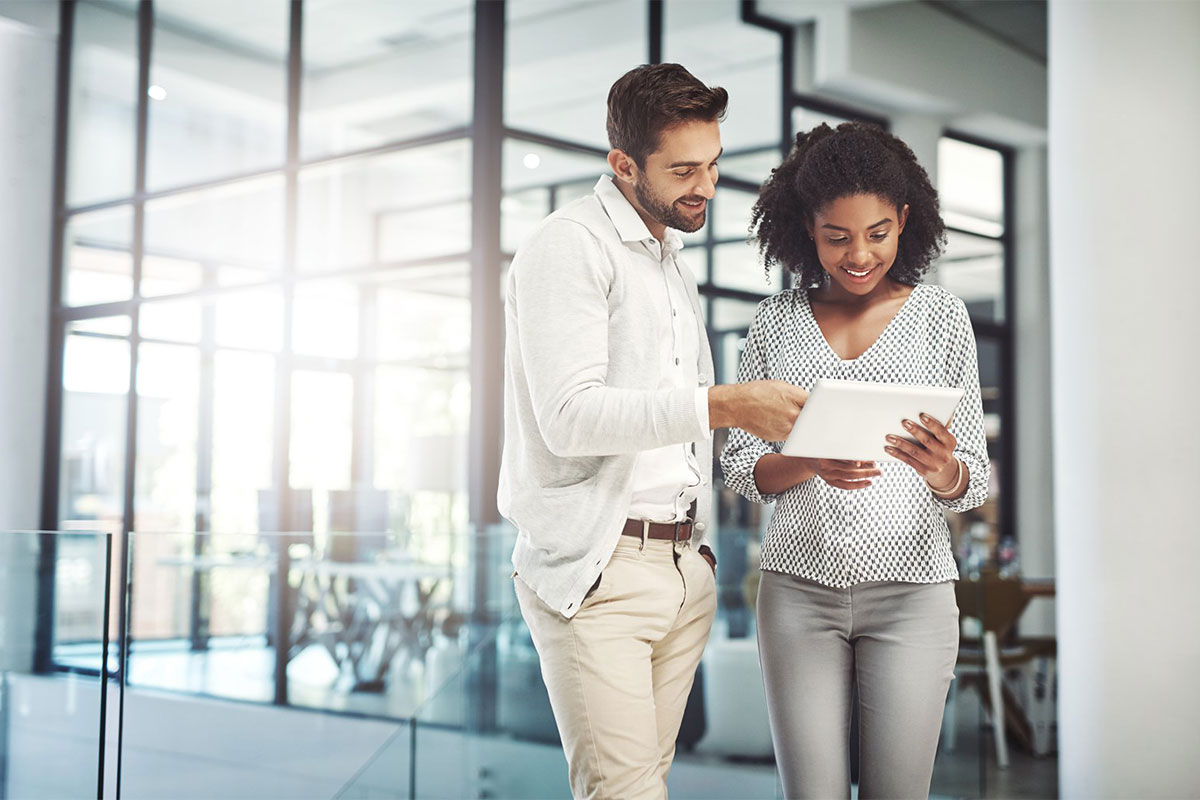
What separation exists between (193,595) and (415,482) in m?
1.16

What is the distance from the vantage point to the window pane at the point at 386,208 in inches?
226

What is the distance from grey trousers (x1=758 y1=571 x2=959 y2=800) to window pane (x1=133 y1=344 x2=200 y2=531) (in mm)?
5814

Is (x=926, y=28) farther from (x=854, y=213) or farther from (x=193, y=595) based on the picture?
(x=854, y=213)

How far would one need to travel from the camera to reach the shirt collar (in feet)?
5.69

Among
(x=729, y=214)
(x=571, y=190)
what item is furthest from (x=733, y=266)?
(x=571, y=190)

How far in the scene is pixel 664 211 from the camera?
1728 millimetres

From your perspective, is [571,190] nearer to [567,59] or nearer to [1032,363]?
[567,59]

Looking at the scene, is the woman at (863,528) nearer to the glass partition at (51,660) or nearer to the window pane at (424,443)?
the glass partition at (51,660)

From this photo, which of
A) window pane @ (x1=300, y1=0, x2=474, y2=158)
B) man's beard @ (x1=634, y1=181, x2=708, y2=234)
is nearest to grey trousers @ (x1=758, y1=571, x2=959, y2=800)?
man's beard @ (x1=634, y1=181, x2=708, y2=234)

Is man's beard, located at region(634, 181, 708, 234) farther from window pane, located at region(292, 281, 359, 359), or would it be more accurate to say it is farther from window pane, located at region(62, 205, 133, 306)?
window pane, located at region(62, 205, 133, 306)

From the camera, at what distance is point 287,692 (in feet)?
16.4

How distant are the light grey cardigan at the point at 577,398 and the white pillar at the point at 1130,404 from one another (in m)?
2.35

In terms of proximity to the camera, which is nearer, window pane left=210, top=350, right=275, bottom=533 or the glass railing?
the glass railing

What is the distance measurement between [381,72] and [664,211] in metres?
4.92
